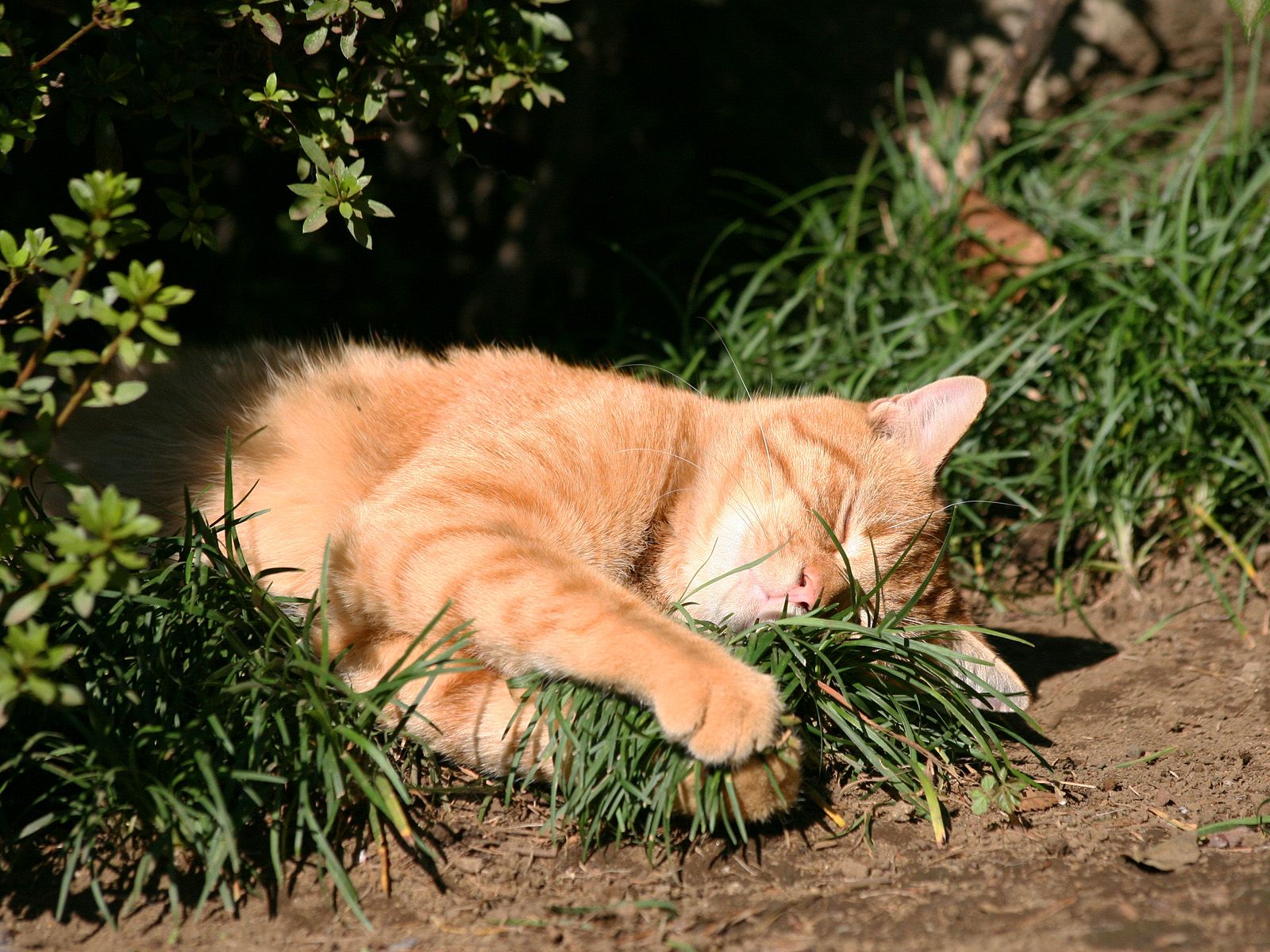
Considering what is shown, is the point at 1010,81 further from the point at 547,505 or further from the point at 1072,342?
the point at 547,505

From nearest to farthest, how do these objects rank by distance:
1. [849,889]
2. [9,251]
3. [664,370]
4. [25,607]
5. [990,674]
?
[25,607] < [9,251] < [849,889] < [990,674] < [664,370]

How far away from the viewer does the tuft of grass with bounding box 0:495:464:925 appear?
6.69ft

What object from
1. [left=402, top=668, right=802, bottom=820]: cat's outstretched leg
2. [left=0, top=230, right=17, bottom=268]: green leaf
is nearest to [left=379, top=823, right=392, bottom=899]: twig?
[left=402, top=668, right=802, bottom=820]: cat's outstretched leg

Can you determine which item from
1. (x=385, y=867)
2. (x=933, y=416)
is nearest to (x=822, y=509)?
(x=933, y=416)

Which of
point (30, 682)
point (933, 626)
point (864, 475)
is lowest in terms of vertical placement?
point (933, 626)

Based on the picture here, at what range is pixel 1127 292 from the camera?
3.68 m

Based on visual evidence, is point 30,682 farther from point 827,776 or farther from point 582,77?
point 582,77

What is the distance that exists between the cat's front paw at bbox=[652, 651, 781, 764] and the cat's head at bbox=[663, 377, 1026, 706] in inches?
19.1

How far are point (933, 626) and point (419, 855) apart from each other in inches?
51.4

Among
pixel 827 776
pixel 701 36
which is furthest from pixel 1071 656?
pixel 701 36

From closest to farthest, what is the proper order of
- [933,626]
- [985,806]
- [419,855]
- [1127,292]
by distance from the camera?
[419,855], [985,806], [933,626], [1127,292]

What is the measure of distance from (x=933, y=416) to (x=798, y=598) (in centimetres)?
75

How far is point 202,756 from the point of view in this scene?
6.61 feet

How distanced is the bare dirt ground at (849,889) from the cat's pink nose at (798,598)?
0.45 m
